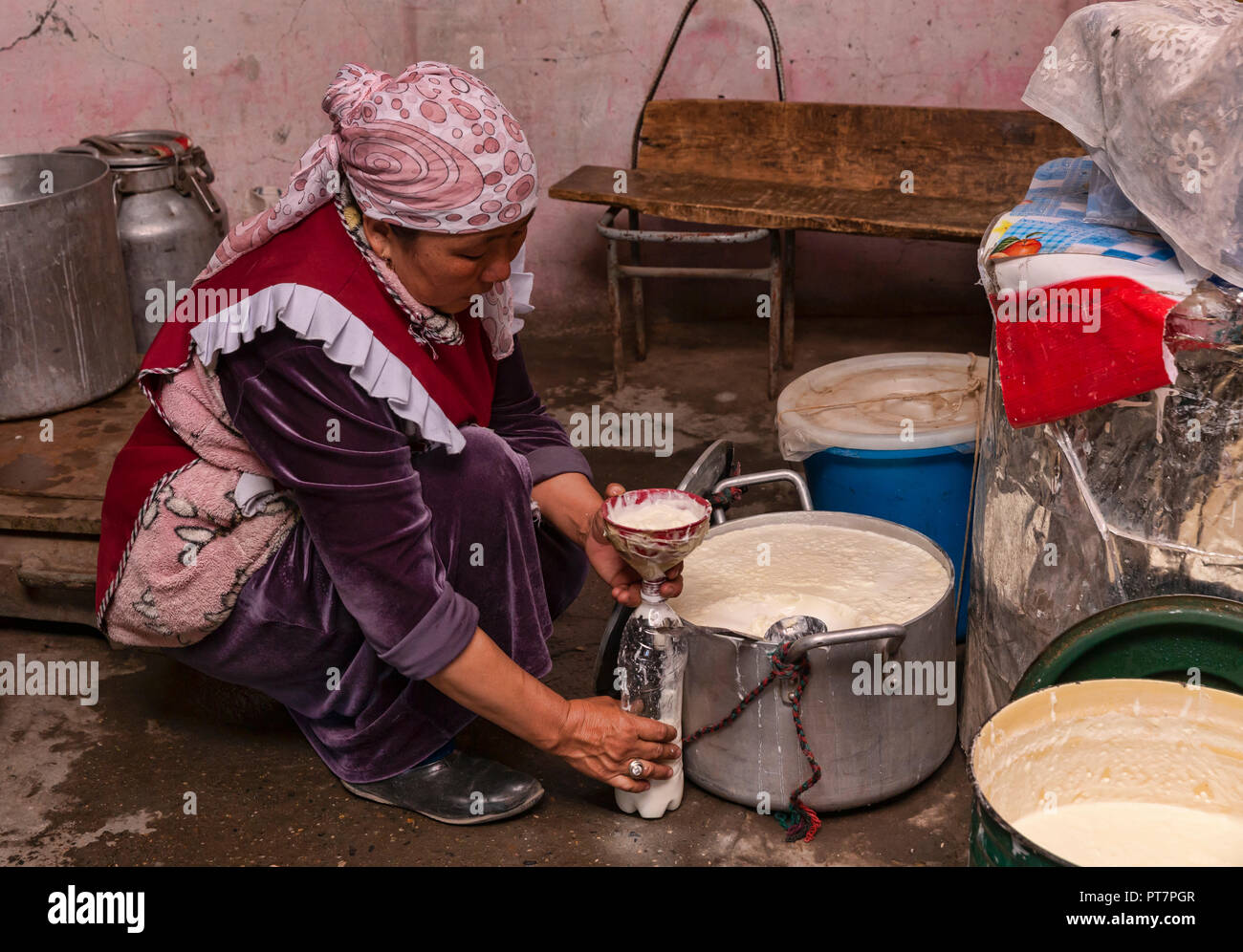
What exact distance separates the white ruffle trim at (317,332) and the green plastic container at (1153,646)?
3.23 ft

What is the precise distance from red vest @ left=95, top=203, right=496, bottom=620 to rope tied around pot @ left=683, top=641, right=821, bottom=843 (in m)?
0.65

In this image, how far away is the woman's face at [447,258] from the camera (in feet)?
5.89

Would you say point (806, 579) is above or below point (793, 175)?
below

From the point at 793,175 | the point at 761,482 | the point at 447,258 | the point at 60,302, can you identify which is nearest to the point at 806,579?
the point at 761,482

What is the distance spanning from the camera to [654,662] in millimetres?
2041

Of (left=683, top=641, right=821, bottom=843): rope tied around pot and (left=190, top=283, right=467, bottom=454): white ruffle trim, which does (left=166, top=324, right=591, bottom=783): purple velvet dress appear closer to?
(left=190, top=283, right=467, bottom=454): white ruffle trim

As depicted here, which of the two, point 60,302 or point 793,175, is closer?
point 60,302

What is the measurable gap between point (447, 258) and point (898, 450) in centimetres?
105

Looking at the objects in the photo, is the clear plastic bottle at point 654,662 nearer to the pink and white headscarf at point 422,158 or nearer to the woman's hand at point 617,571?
the woman's hand at point 617,571

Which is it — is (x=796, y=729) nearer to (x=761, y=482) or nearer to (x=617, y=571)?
(x=617, y=571)

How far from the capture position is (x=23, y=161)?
3.44 metres

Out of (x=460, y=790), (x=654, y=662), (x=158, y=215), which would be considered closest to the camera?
(x=654, y=662)

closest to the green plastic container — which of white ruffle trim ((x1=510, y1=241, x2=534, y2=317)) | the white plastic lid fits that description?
the white plastic lid
